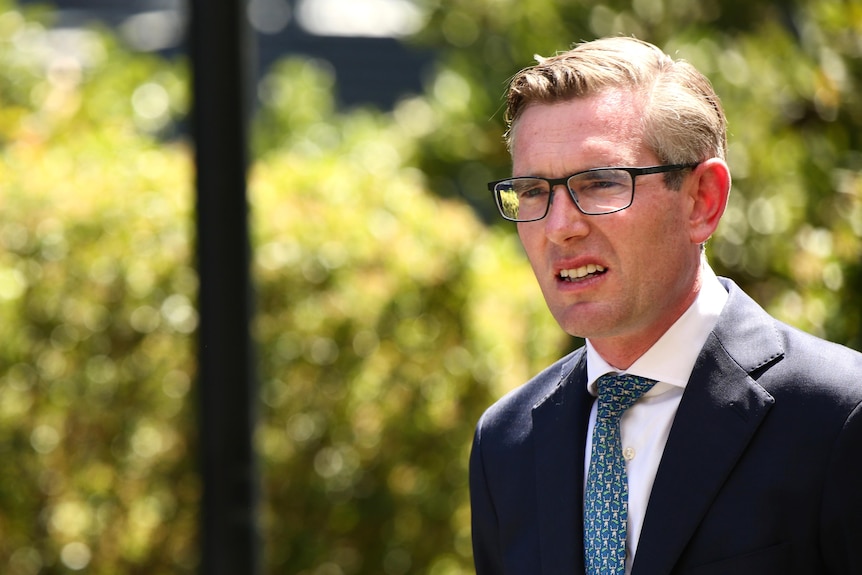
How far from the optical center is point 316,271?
570 centimetres

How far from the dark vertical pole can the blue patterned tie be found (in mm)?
2127

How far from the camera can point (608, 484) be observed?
2178 mm

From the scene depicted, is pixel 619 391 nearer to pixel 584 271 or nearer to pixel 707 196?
pixel 584 271

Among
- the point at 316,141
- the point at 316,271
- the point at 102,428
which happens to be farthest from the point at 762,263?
the point at 316,141

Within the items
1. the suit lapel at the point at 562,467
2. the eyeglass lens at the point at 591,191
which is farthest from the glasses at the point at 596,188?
the suit lapel at the point at 562,467

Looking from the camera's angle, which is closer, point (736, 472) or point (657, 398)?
point (736, 472)

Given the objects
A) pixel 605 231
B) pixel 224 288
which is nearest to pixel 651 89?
pixel 605 231

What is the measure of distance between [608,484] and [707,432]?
0.21 meters

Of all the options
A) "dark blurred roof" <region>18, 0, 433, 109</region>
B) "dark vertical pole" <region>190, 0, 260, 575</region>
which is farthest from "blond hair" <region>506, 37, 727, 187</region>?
"dark blurred roof" <region>18, 0, 433, 109</region>

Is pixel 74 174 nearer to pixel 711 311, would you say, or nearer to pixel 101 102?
pixel 101 102

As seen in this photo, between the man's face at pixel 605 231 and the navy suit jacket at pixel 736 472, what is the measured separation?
0.16 m

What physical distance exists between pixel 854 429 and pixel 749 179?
3.02 meters

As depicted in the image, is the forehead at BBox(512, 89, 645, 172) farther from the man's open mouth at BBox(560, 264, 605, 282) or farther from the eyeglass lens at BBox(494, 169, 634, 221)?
the man's open mouth at BBox(560, 264, 605, 282)

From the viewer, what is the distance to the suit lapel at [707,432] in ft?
6.66
